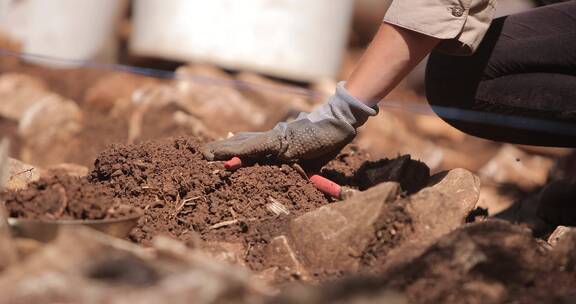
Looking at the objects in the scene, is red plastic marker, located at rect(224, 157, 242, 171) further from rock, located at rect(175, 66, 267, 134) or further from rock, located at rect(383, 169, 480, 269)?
rock, located at rect(175, 66, 267, 134)

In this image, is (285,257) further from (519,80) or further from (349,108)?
(519,80)

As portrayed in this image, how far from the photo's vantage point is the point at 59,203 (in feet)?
7.04

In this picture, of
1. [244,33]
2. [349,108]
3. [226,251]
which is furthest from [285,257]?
[244,33]

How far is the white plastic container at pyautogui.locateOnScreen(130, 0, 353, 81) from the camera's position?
534cm

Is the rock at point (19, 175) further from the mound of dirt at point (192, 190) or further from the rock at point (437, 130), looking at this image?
the rock at point (437, 130)

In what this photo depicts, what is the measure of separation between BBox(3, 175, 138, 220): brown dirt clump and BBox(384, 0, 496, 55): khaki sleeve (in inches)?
36.2

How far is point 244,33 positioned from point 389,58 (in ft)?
9.97

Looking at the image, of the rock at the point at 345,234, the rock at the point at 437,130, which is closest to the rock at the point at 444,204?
the rock at the point at 345,234

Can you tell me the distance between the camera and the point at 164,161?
103 inches

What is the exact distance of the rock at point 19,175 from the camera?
257 cm

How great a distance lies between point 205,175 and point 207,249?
45cm

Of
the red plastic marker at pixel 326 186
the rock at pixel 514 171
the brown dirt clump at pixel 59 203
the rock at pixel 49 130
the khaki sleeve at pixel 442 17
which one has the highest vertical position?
the khaki sleeve at pixel 442 17

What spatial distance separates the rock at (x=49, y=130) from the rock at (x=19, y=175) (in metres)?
1.52

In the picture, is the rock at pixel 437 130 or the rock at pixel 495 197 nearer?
the rock at pixel 495 197
